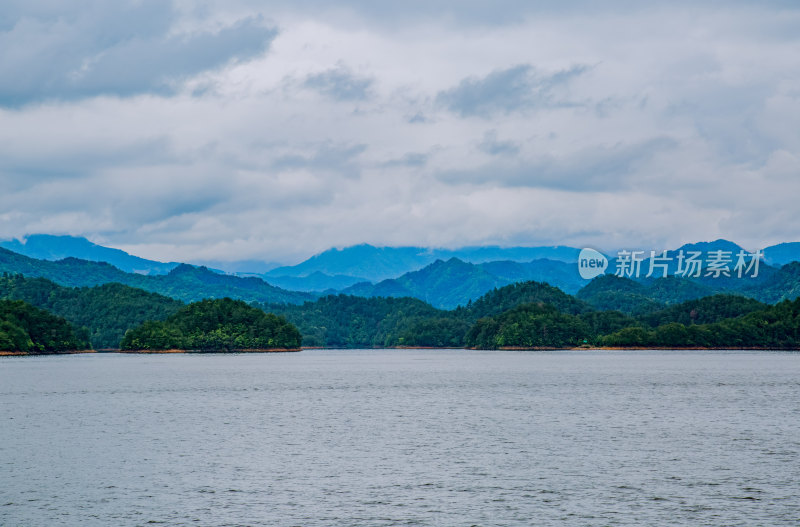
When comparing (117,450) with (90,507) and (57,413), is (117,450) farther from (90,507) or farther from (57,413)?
(57,413)

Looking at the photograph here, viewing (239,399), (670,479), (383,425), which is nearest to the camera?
(670,479)

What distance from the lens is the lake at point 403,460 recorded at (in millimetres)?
50469

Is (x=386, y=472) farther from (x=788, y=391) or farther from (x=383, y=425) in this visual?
A: (x=788, y=391)

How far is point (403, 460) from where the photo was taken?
6969 centimetres

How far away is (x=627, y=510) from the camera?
165 feet

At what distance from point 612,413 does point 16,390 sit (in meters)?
108

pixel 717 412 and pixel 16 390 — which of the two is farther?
pixel 16 390

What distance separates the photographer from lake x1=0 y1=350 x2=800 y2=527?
50.5 meters

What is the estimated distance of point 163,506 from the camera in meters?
52.3

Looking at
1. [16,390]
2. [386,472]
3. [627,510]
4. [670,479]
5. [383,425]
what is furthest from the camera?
[16,390]

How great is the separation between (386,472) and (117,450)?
2723 centimetres

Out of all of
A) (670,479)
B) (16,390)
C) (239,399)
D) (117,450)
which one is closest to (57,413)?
(239,399)

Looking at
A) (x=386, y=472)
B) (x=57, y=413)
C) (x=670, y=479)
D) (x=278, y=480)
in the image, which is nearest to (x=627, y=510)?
(x=670, y=479)

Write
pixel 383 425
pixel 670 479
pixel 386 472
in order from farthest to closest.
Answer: pixel 383 425 < pixel 386 472 < pixel 670 479
